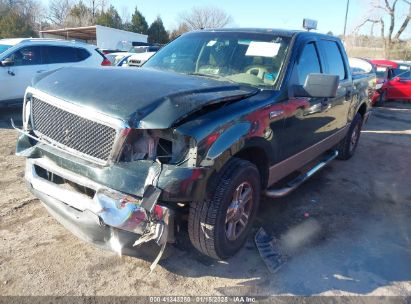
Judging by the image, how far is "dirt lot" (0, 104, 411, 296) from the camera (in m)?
2.88

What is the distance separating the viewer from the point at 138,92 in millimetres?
2760

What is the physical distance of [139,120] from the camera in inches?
97.3

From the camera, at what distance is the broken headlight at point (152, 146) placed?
2.54 m

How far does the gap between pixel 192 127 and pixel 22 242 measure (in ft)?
6.43

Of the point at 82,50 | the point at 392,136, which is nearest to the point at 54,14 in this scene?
the point at 82,50

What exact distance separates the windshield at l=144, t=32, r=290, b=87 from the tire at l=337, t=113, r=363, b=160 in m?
2.85

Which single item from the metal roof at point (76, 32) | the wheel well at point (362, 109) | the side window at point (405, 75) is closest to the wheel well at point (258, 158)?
the wheel well at point (362, 109)

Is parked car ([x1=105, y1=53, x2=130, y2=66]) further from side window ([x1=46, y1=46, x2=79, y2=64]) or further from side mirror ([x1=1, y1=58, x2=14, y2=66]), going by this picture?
side mirror ([x1=1, y1=58, x2=14, y2=66])

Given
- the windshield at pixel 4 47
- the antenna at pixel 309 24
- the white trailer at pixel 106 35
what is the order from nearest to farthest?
the antenna at pixel 309 24 → the windshield at pixel 4 47 → the white trailer at pixel 106 35

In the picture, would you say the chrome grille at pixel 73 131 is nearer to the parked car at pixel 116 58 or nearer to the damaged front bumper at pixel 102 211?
the damaged front bumper at pixel 102 211

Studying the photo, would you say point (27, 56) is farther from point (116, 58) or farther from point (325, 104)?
point (325, 104)

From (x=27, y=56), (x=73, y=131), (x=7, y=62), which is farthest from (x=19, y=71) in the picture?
(x=73, y=131)

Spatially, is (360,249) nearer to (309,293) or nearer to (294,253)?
(294,253)

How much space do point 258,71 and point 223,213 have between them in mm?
1541
